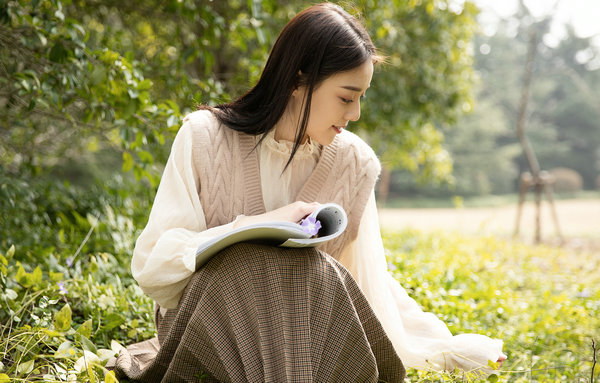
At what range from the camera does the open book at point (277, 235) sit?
155 centimetres

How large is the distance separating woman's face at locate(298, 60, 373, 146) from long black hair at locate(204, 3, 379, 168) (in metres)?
0.02

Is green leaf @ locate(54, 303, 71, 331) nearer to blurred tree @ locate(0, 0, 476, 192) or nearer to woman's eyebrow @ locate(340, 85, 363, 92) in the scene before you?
blurred tree @ locate(0, 0, 476, 192)

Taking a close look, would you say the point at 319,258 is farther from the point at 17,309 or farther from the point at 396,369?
the point at 17,309

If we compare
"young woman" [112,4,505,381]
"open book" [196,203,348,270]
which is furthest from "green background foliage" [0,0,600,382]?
"open book" [196,203,348,270]

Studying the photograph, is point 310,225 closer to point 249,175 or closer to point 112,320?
point 249,175

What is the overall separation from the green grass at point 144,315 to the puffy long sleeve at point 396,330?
0.07 metres

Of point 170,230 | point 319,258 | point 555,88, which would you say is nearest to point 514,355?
point 319,258

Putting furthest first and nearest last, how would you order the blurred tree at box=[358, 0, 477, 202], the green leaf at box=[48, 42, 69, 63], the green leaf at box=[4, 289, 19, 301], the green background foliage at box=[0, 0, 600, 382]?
the blurred tree at box=[358, 0, 477, 202]
the green leaf at box=[48, 42, 69, 63]
the green background foliage at box=[0, 0, 600, 382]
the green leaf at box=[4, 289, 19, 301]

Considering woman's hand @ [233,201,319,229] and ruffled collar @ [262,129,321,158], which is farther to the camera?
ruffled collar @ [262,129,321,158]

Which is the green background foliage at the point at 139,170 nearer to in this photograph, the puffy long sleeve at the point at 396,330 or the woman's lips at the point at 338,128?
the puffy long sleeve at the point at 396,330

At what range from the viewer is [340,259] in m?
2.09

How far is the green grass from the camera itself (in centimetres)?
196

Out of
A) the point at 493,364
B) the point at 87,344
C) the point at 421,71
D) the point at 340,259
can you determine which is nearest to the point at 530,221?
the point at 421,71

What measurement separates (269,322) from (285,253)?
0.67 ft
